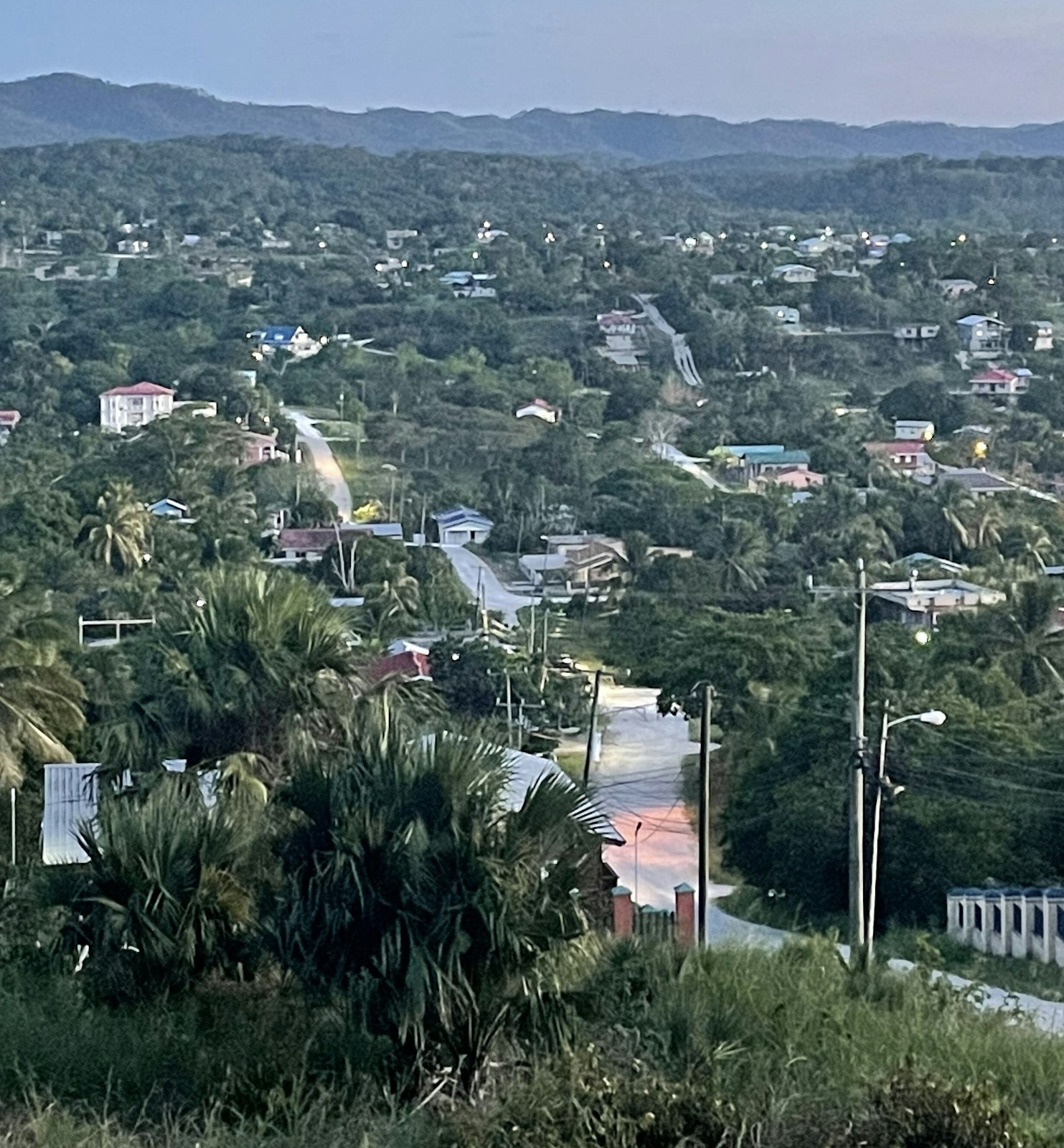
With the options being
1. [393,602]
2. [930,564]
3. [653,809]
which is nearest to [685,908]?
[653,809]

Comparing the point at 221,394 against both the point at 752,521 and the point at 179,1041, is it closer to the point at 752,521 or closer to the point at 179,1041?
the point at 752,521

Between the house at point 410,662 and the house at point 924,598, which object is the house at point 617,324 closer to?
the house at point 924,598

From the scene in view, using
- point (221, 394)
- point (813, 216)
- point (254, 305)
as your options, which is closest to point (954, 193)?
point (813, 216)

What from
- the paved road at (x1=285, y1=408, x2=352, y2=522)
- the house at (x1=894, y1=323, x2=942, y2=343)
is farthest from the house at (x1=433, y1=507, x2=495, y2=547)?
the house at (x1=894, y1=323, x2=942, y2=343)

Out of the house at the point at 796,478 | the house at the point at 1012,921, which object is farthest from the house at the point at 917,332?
the house at the point at 1012,921

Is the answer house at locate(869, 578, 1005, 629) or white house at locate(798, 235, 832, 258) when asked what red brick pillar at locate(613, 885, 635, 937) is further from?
white house at locate(798, 235, 832, 258)

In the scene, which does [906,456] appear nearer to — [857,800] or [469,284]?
[469,284]
